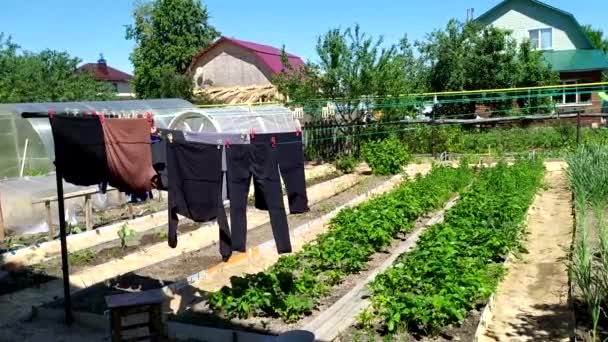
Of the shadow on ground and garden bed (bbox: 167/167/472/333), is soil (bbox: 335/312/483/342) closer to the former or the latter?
the shadow on ground

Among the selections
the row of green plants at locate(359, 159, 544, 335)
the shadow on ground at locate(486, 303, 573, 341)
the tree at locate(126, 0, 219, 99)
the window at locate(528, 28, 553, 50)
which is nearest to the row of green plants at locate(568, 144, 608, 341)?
the shadow on ground at locate(486, 303, 573, 341)

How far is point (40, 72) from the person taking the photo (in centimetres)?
3728

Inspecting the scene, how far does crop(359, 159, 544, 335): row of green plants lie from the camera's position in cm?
514

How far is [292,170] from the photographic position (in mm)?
5734

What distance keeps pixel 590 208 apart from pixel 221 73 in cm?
2972

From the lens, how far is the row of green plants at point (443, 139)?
18.5m

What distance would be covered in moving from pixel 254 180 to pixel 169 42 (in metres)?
34.8

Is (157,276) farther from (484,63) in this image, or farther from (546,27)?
(546,27)

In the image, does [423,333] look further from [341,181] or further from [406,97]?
[406,97]

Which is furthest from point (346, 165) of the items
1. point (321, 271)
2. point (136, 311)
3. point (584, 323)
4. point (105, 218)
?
point (136, 311)

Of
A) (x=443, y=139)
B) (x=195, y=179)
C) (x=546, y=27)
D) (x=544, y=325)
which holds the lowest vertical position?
(x=544, y=325)

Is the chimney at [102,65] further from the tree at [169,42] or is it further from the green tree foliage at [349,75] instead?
the green tree foliage at [349,75]

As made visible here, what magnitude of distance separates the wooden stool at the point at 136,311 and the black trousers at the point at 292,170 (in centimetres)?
137

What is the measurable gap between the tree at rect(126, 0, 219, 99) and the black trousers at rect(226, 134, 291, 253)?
32416 mm
